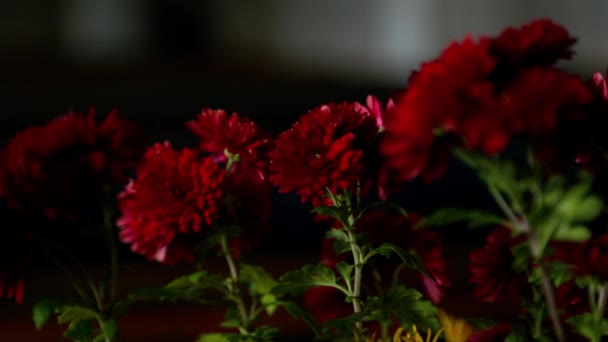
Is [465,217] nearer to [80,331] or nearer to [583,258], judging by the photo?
[583,258]

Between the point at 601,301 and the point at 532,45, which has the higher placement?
the point at 532,45

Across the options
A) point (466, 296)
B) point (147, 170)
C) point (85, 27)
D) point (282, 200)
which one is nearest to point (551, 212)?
point (147, 170)

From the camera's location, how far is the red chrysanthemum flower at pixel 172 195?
50 centimetres

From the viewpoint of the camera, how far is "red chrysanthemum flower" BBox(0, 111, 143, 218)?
0.44 meters

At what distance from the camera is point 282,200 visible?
151 cm

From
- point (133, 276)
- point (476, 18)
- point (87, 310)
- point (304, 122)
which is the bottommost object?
point (133, 276)

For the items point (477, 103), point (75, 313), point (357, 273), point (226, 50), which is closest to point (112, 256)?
point (75, 313)

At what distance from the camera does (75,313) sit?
1.63 ft

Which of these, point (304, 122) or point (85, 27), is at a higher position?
point (85, 27)

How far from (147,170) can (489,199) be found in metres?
1.09

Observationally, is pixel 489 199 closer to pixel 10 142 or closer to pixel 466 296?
pixel 466 296

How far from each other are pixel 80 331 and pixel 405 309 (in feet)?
0.62

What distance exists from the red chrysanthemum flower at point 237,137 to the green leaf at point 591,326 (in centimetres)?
20

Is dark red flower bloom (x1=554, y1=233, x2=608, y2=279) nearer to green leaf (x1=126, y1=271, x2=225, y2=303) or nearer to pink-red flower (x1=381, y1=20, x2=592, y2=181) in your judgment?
pink-red flower (x1=381, y1=20, x2=592, y2=181)
